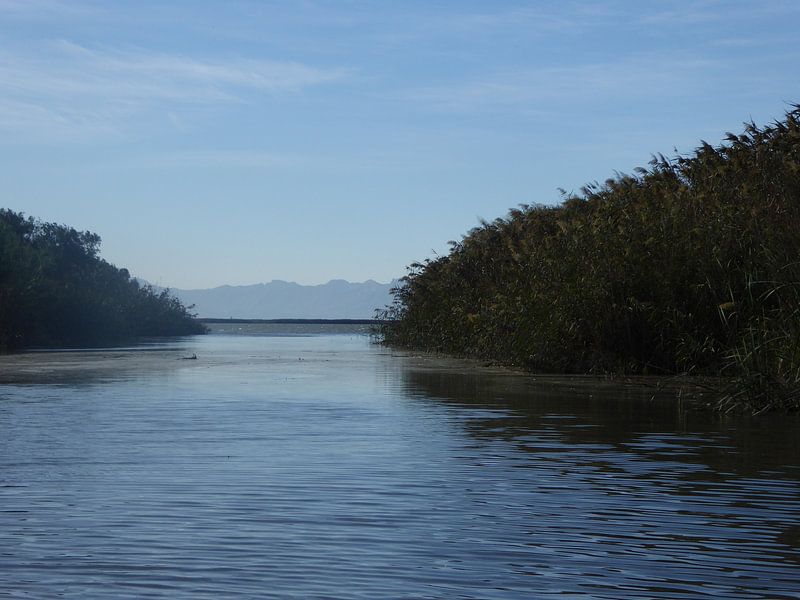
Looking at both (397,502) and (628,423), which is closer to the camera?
(397,502)

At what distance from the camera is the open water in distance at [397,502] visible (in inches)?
245

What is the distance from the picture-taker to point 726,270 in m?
20.8

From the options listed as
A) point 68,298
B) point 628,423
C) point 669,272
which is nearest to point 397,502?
point 628,423

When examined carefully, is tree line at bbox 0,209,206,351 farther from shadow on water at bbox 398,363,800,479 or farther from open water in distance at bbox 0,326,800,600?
open water in distance at bbox 0,326,800,600

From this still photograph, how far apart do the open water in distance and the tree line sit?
123 feet

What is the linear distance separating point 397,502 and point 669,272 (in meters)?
14.4

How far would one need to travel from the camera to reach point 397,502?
8.66 metres

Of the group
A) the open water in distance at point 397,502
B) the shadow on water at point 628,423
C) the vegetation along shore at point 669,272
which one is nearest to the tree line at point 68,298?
the vegetation along shore at point 669,272

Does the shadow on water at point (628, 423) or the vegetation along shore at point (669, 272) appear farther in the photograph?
the vegetation along shore at point (669, 272)

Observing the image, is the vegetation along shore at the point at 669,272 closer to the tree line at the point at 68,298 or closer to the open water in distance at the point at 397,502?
the open water in distance at the point at 397,502

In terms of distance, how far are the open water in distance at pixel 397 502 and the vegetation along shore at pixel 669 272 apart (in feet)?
11.2

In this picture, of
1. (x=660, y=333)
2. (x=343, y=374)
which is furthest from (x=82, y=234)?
(x=660, y=333)

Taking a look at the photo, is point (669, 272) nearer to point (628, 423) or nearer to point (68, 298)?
point (628, 423)

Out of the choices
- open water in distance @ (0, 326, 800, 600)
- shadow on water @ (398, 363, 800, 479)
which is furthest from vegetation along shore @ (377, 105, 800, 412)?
open water in distance @ (0, 326, 800, 600)
